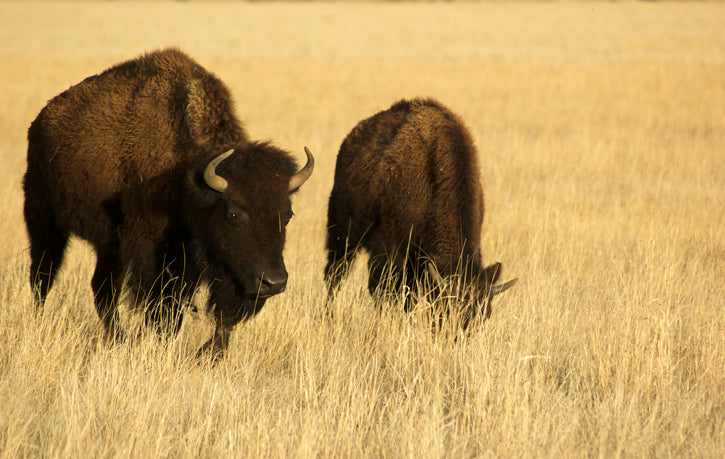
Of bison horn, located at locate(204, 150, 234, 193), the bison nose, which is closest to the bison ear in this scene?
bison horn, located at locate(204, 150, 234, 193)

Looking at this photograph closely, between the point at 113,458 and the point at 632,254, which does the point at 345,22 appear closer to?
the point at 632,254

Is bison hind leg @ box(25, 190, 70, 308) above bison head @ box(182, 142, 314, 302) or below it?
below

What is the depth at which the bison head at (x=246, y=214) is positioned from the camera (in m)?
4.58

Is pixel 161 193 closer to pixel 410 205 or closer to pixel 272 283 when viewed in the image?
pixel 272 283

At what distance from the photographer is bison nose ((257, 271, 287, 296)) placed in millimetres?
4500

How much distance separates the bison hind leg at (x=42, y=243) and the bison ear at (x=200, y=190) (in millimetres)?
1570

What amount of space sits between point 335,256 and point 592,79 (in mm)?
17268

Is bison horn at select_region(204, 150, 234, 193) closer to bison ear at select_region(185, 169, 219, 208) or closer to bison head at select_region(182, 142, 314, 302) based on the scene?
bison head at select_region(182, 142, 314, 302)

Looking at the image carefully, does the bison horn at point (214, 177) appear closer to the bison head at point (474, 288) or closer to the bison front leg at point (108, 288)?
the bison front leg at point (108, 288)

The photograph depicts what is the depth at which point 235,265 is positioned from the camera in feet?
15.5

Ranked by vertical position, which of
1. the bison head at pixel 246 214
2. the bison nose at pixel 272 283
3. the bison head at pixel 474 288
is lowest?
the bison head at pixel 474 288

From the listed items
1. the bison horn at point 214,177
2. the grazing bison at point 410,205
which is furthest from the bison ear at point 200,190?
the grazing bison at point 410,205

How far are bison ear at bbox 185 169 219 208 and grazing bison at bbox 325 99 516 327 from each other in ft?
5.62

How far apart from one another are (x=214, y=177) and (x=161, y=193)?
0.78 meters
